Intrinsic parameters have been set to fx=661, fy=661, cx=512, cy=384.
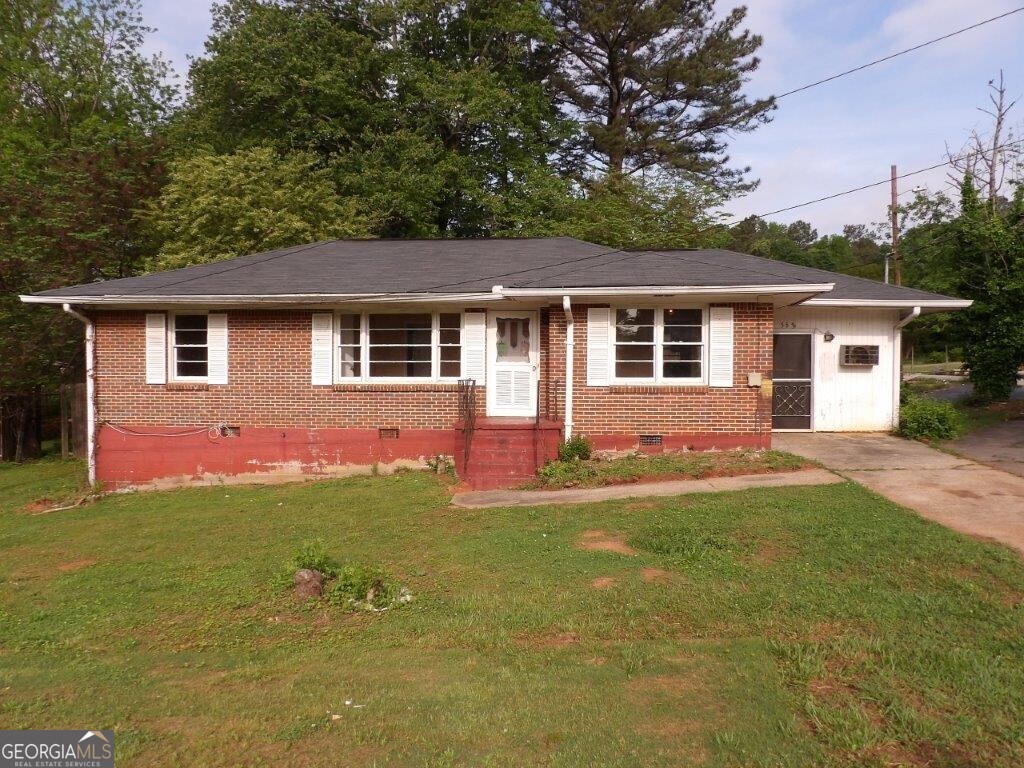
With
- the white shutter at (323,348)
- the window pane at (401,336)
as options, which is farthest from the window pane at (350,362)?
the window pane at (401,336)

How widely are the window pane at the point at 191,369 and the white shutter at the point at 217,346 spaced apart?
224mm

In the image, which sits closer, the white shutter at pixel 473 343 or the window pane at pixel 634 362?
the window pane at pixel 634 362

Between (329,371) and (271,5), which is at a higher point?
(271,5)

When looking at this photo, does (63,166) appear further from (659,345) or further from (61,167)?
(659,345)

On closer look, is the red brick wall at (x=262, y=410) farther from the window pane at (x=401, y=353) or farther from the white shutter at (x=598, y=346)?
the white shutter at (x=598, y=346)

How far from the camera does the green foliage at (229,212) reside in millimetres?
16266

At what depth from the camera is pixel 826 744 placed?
3.08m

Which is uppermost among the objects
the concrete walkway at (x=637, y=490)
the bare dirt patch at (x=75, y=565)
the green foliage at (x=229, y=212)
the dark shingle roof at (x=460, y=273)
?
the green foliage at (x=229, y=212)

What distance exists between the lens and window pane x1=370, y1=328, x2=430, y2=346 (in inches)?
432

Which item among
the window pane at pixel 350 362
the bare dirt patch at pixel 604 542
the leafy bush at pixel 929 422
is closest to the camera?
the bare dirt patch at pixel 604 542

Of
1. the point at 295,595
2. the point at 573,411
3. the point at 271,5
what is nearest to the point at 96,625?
the point at 295,595

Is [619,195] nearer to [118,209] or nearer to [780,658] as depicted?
[118,209]

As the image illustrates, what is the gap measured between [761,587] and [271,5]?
2623 cm

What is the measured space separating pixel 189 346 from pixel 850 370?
1181cm
